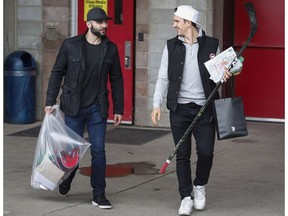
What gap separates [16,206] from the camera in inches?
314

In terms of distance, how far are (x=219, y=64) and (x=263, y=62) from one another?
543cm

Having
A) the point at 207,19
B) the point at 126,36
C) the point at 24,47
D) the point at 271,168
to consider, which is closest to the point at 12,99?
the point at 24,47

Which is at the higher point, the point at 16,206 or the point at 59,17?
the point at 59,17

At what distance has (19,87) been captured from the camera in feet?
42.1

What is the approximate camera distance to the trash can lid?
41.8 ft

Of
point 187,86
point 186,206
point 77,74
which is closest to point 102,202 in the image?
point 186,206

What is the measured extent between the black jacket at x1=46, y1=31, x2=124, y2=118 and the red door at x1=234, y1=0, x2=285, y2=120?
199 inches

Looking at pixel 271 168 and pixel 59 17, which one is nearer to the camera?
A: pixel 271 168

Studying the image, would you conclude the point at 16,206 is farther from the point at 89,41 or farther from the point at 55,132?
the point at 89,41

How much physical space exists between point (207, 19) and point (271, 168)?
3002 mm

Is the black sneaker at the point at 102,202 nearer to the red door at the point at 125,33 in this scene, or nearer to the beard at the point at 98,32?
the beard at the point at 98,32

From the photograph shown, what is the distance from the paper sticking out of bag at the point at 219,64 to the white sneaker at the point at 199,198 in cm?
96

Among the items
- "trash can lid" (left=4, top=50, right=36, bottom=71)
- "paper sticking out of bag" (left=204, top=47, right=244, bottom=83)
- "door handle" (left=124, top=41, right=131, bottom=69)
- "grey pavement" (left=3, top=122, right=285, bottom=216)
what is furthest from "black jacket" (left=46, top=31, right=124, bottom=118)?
"trash can lid" (left=4, top=50, right=36, bottom=71)

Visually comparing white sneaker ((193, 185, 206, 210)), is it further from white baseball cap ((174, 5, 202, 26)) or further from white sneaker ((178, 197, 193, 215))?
white baseball cap ((174, 5, 202, 26))
